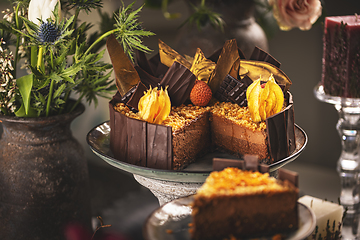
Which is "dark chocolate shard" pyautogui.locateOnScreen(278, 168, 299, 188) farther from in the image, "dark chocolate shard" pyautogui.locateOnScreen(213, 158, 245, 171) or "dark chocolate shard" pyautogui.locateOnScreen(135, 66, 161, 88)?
"dark chocolate shard" pyautogui.locateOnScreen(135, 66, 161, 88)

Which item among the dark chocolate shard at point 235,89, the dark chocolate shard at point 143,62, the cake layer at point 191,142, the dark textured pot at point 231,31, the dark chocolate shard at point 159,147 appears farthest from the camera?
the dark textured pot at point 231,31

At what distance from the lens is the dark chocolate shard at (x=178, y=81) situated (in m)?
1.26

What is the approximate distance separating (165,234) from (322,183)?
1884 millimetres

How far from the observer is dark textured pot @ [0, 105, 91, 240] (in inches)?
52.4

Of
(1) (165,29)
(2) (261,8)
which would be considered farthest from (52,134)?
(1) (165,29)

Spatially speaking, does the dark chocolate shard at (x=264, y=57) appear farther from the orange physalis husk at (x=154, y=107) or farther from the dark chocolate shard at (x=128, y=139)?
the dark chocolate shard at (x=128, y=139)

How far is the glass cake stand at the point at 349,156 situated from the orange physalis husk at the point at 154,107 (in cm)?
43

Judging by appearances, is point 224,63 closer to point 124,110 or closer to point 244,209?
point 124,110

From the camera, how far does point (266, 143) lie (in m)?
1.17

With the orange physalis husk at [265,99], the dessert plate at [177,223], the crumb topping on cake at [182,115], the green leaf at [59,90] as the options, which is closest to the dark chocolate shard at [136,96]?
the crumb topping on cake at [182,115]

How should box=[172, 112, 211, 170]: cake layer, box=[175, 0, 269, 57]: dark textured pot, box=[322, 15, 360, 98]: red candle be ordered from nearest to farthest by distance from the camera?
1. box=[322, 15, 360, 98]: red candle
2. box=[172, 112, 211, 170]: cake layer
3. box=[175, 0, 269, 57]: dark textured pot

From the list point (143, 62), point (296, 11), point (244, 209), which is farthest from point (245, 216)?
point (296, 11)

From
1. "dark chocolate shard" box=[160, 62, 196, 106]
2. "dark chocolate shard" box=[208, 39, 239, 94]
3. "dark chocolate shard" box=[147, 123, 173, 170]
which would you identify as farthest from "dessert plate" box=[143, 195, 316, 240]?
"dark chocolate shard" box=[208, 39, 239, 94]

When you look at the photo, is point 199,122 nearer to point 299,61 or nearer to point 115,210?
point 115,210
